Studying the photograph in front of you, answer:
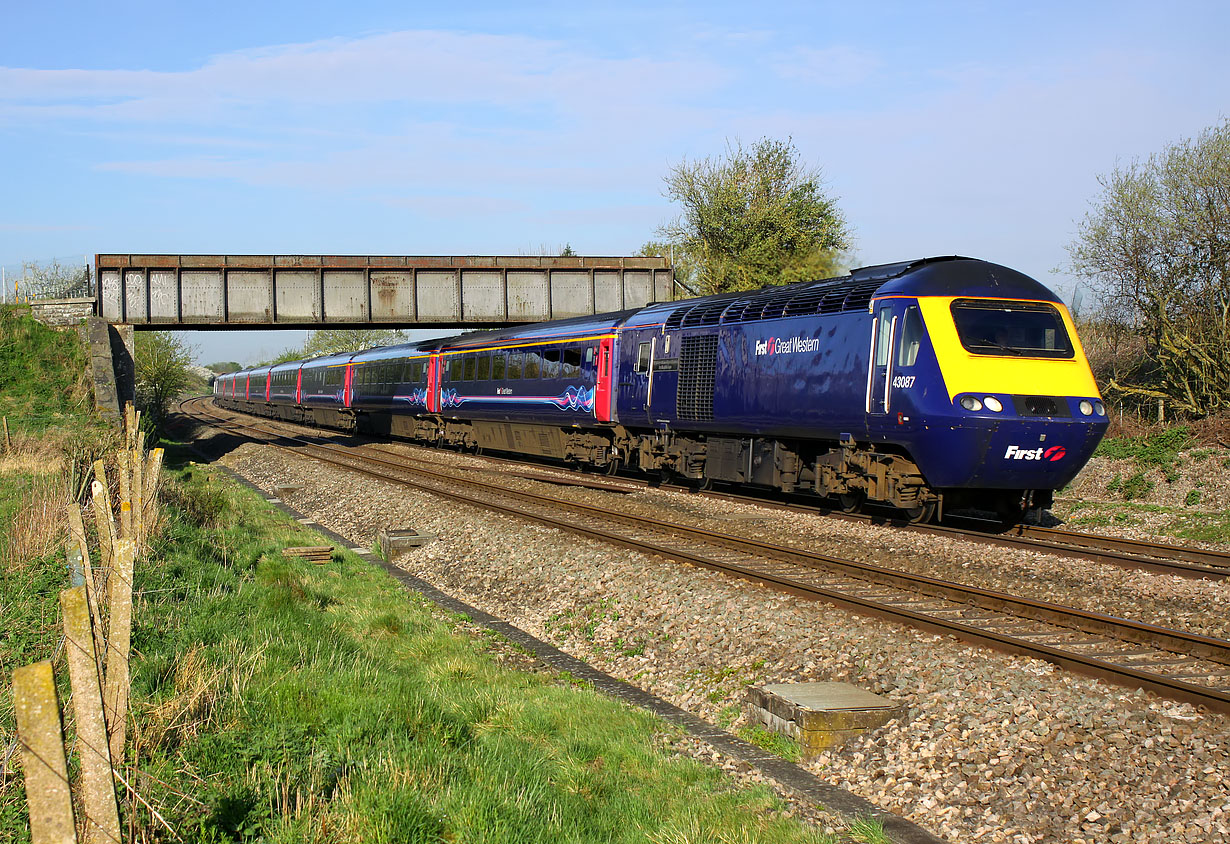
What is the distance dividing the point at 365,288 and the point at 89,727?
31.7 meters

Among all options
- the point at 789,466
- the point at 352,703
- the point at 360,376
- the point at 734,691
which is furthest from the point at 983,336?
the point at 360,376

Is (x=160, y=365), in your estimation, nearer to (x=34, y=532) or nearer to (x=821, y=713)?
(x=34, y=532)

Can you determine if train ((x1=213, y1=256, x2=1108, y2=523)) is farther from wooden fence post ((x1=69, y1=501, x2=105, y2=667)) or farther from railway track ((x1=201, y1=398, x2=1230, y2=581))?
wooden fence post ((x1=69, y1=501, x2=105, y2=667))

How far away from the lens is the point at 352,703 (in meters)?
6.50

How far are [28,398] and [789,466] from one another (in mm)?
22198

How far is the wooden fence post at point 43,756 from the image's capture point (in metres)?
3.10

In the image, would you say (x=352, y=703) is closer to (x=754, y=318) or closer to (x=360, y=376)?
(x=754, y=318)

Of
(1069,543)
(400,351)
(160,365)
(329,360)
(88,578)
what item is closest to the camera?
(88,578)

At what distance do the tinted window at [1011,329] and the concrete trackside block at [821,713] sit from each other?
6674 mm

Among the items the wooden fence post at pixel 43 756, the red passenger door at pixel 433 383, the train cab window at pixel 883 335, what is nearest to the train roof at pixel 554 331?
the red passenger door at pixel 433 383

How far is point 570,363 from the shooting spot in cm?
2195

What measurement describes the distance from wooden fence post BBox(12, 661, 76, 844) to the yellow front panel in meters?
10.7

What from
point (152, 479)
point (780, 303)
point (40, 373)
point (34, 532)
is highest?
point (780, 303)

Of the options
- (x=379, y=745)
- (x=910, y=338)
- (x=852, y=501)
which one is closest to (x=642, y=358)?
(x=852, y=501)
